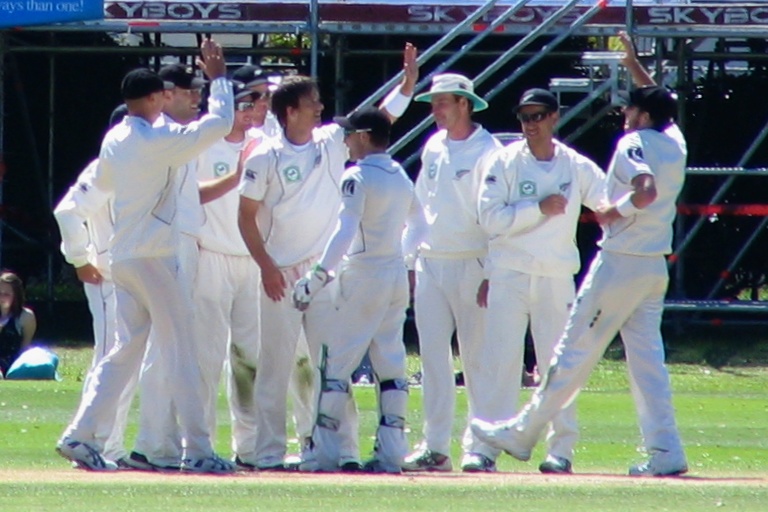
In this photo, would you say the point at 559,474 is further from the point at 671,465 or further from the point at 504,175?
the point at 504,175

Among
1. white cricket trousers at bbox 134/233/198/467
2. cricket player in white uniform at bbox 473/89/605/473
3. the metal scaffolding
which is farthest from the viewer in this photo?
the metal scaffolding

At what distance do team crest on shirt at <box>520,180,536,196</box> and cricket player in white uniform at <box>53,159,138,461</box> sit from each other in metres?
2.25

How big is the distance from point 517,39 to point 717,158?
2446 millimetres

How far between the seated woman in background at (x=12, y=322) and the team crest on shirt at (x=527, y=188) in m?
7.20

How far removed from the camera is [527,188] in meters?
10.7

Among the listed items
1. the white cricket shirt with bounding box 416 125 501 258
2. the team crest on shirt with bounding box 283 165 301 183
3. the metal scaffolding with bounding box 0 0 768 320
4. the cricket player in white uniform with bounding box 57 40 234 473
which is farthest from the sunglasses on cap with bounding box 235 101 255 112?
the metal scaffolding with bounding box 0 0 768 320

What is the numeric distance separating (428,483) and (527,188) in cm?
193

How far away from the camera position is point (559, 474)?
10.4 metres

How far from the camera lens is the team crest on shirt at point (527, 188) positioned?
10.7m

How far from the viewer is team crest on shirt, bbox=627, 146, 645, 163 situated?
10.0 metres

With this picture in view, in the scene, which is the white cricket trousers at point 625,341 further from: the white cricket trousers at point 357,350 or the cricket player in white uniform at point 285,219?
the cricket player in white uniform at point 285,219

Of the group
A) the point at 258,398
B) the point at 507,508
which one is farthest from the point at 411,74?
the point at 507,508

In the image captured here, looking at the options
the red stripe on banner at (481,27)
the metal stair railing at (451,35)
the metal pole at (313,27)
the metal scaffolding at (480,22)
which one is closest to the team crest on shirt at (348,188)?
the metal stair railing at (451,35)

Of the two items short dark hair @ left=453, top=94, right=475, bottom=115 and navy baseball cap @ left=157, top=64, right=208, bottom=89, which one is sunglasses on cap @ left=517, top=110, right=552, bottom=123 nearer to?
short dark hair @ left=453, top=94, right=475, bottom=115
